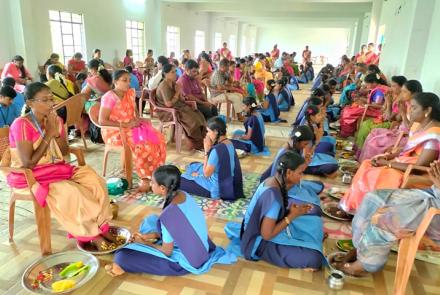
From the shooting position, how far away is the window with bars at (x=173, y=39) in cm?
1383

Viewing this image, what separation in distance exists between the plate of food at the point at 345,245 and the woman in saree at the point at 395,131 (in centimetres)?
134

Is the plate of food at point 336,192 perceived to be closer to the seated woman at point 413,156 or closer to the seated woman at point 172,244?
the seated woman at point 413,156

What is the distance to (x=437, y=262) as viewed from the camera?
2.33 meters

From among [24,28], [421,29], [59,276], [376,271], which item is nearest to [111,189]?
[59,276]

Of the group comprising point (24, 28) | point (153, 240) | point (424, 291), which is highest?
point (24, 28)

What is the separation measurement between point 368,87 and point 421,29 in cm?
101

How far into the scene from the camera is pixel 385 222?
1.92 m

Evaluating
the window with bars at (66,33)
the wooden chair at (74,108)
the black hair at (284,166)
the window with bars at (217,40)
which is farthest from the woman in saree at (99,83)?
the window with bars at (217,40)

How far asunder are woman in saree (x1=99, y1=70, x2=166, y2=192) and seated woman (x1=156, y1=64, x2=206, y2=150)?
961mm

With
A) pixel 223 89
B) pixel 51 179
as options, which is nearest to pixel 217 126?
pixel 51 179

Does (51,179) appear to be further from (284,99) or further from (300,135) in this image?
(284,99)

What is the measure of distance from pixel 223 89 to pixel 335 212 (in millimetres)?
3557

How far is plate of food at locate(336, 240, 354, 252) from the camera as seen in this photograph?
7.92 ft

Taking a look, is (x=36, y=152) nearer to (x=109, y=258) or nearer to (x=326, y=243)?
(x=109, y=258)
